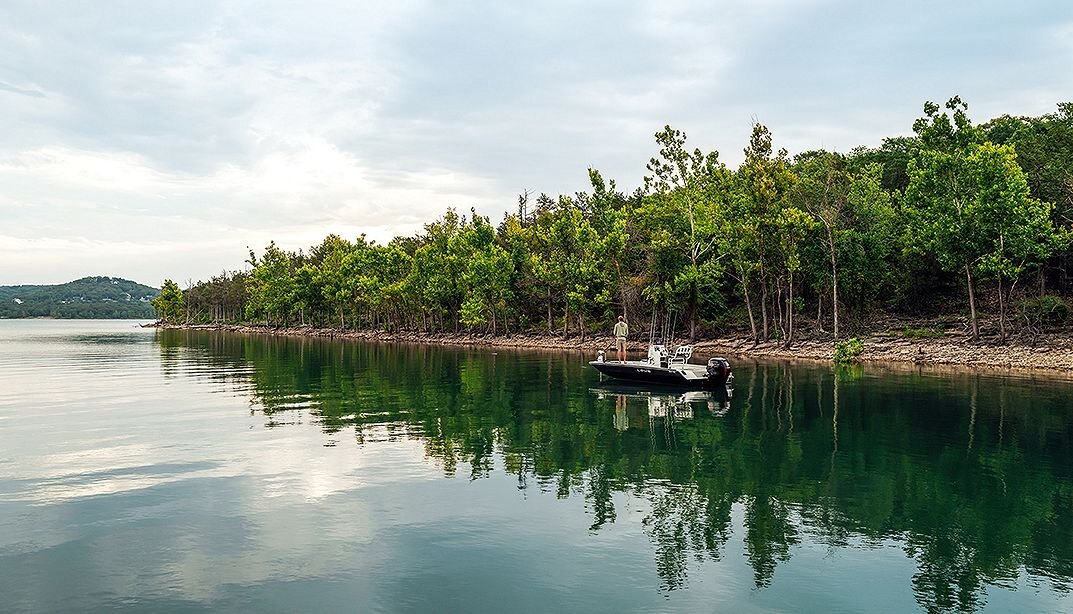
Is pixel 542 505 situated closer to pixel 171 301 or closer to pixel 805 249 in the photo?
pixel 805 249

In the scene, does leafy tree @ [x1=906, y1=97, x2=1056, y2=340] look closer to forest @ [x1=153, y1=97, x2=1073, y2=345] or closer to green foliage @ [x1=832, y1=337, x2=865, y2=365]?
forest @ [x1=153, y1=97, x2=1073, y2=345]

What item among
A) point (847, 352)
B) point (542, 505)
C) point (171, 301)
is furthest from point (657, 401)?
point (171, 301)

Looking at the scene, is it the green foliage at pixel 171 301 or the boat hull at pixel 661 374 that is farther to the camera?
the green foliage at pixel 171 301

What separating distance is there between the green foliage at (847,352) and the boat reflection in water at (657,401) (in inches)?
728

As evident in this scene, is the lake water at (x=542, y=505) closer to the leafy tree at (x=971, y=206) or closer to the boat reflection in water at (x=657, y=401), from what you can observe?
the boat reflection in water at (x=657, y=401)

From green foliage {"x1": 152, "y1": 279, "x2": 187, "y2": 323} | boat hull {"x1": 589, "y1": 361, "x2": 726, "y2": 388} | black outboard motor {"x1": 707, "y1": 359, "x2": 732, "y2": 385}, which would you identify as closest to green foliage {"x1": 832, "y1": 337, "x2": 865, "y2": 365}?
black outboard motor {"x1": 707, "y1": 359, "x2": 732, "y2": 385}

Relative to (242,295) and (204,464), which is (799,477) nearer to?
(204,464)

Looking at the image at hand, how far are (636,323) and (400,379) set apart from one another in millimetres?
36882

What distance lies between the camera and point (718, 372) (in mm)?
34969

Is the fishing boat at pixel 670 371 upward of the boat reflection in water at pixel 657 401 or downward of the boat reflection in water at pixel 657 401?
upward

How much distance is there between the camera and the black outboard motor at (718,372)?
114 feet

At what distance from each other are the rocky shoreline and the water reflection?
8.15 meters

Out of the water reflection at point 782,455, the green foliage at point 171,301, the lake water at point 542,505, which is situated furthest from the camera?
the green foliage at point 171,301

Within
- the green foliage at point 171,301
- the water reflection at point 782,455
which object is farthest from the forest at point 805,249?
the green foliage at point 171,301
